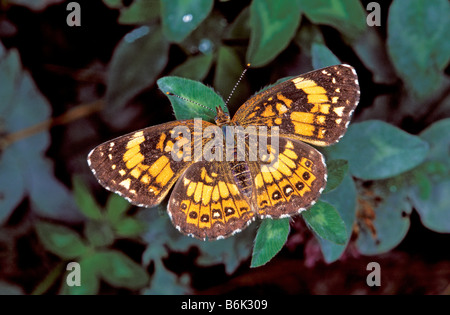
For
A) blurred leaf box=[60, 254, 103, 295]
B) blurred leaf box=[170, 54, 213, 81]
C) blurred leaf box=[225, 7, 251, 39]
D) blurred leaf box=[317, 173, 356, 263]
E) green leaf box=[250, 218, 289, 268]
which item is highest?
blurred leaf box=[225, 7, 251, 39]

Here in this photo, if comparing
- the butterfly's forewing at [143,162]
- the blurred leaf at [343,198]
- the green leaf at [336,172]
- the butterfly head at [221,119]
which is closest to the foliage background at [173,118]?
the blurred leaf at [343,198]

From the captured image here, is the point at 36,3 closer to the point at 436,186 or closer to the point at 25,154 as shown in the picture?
the point at 25,154

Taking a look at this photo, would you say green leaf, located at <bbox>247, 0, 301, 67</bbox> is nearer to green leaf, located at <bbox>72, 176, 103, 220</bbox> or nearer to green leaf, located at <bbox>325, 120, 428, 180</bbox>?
green leaf, located at <bbox>325, 120, 428, 180</bbox>

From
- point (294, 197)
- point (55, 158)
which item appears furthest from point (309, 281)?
point (55, 158)

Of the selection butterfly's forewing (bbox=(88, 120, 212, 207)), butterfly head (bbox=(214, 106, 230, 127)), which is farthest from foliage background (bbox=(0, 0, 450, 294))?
butterfly's forewing (bbox=(88, 120, 212, 207))

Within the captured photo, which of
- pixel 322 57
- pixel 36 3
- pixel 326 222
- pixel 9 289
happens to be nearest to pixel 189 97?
pixel 322 57

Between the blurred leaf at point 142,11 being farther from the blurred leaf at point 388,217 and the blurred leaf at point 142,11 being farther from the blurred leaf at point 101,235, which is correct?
the blurred leaf at point 388,217
